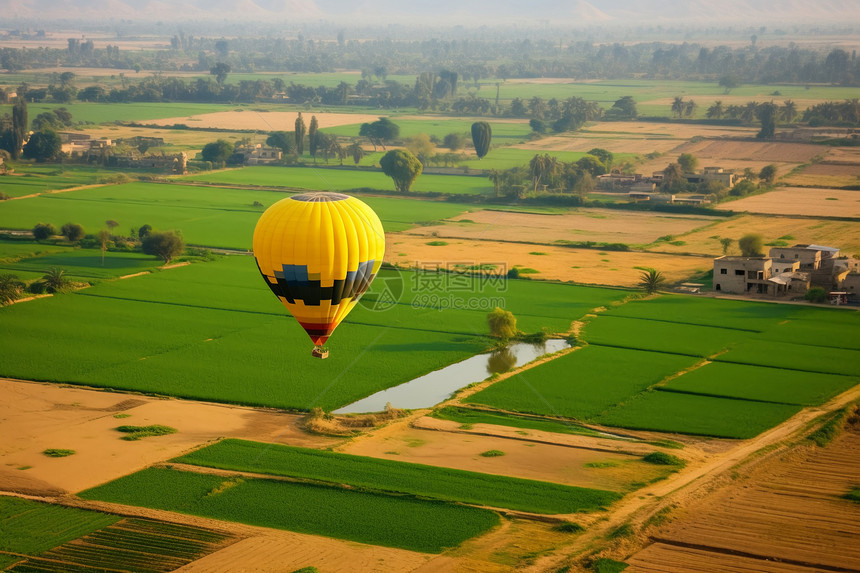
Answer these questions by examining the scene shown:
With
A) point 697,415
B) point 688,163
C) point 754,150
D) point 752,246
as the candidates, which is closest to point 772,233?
point 752,246

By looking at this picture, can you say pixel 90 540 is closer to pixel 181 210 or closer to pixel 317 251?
pixel 317 251

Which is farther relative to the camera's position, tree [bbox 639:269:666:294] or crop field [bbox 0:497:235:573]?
tree [bbox 639:269:666:294]

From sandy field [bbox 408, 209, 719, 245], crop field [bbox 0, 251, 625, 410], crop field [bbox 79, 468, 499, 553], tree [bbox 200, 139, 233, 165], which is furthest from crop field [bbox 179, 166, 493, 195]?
crop field [bbox 79, 468, 499, 553]

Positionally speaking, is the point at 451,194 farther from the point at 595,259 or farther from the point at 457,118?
the point at 457,118

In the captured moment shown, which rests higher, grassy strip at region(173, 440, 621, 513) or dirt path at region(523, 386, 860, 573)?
dirt path at region(523, 386, 860, 573)

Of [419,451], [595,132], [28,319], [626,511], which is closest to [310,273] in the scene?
[419,451]

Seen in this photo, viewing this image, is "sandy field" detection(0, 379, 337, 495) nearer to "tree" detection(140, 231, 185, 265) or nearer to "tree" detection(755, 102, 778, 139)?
"tree" detection(140, 231, 185, 265)
